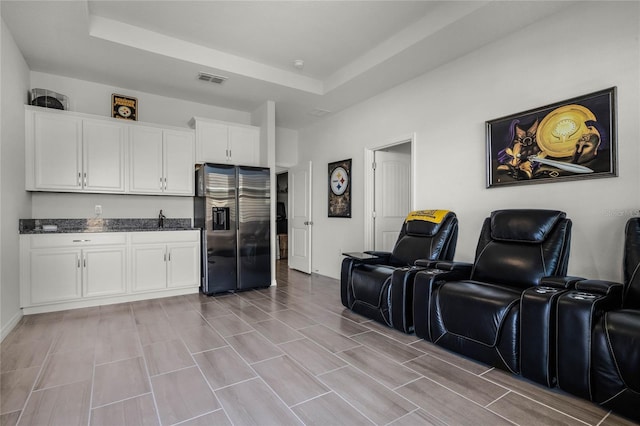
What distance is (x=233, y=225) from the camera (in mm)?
4379

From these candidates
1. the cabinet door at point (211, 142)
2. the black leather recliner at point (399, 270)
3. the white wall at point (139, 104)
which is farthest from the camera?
the cabinet door at point (211, 142)

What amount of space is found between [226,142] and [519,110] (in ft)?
12.3

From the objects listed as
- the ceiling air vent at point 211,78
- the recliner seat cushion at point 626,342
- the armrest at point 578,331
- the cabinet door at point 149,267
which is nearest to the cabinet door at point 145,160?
the cabinet door at point 149,267

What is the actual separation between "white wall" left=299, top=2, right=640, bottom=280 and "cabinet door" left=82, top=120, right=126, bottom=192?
10.5 ft

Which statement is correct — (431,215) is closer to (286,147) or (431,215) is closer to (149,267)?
(149,267)

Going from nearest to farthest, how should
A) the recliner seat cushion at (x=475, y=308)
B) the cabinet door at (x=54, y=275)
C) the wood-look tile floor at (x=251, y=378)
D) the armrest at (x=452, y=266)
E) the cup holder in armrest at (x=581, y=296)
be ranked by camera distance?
the wood-look tile floor at (x=251, y=378) → the cup holder in armrest at (x=581, y=296) → the recliner seat cushion at (x=475, y=308) → the armrest at (x=452, y=266) → the cabinet door at (x=54, y=275)

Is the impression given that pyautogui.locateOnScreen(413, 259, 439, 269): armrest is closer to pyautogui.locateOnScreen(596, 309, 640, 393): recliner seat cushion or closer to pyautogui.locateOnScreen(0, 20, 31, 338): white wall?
pyautogui.locateOnScreen(596, 309, 640, 393): recliner seat cushion

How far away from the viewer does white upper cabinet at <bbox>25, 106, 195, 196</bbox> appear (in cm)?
360

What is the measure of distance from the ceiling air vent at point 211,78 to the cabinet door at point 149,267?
2194mm

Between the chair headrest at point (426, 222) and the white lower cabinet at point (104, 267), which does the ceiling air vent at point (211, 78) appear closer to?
the white lower cabinet at point (104, 267)

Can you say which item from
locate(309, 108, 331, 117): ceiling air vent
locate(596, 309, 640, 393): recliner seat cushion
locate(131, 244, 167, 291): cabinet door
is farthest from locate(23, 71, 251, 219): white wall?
locate(596, 309, 640, 393): recliner seat cushion

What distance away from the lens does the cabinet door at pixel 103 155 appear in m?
3.85

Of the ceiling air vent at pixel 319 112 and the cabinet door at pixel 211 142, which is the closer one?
the cabinet door at pixel 211 142

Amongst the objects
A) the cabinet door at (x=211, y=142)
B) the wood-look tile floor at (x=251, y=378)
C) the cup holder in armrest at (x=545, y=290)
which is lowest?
the wood-look tile floor at (x=251, y=378)
